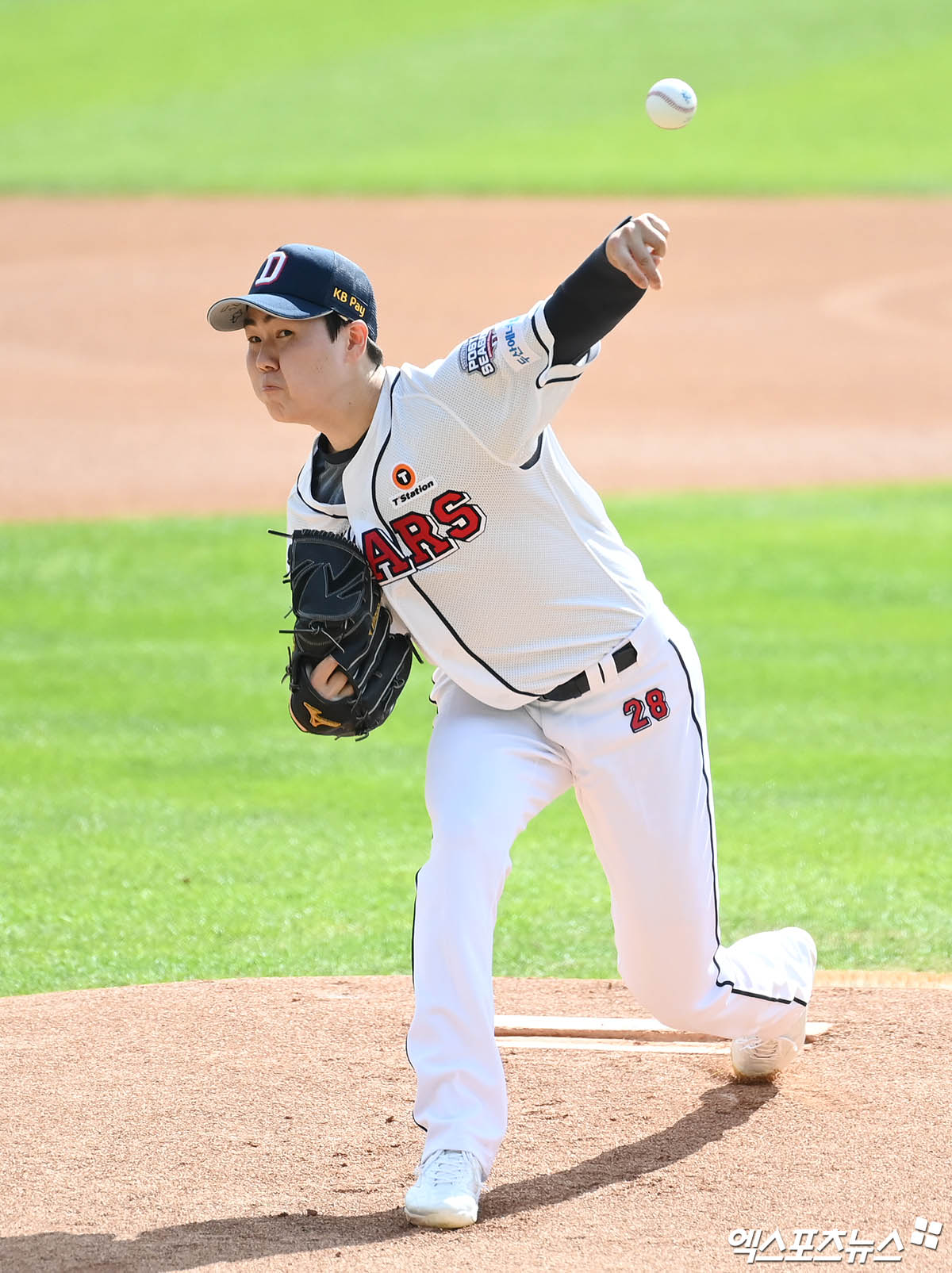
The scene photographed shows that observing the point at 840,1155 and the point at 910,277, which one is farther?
the point at 910,277

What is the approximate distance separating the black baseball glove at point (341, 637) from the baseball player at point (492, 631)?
38mm

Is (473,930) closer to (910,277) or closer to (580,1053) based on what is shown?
(580,1053)

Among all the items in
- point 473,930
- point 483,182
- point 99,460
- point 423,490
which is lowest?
point 473,930

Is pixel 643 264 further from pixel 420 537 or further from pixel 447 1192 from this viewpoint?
pixel 447 1192

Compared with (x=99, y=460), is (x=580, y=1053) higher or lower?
lower

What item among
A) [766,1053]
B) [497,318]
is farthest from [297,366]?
[497,318]

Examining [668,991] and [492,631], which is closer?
[492,631]

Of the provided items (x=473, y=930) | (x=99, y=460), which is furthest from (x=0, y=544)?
(x=473, y=930)

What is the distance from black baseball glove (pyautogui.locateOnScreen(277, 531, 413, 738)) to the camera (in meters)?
3.50

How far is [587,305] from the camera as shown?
3.38 meters

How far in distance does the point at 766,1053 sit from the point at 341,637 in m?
1.44

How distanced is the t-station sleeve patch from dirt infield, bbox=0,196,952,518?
29.0ft

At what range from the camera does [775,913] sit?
5625 millimetres

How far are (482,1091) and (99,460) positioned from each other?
10.9 meters
